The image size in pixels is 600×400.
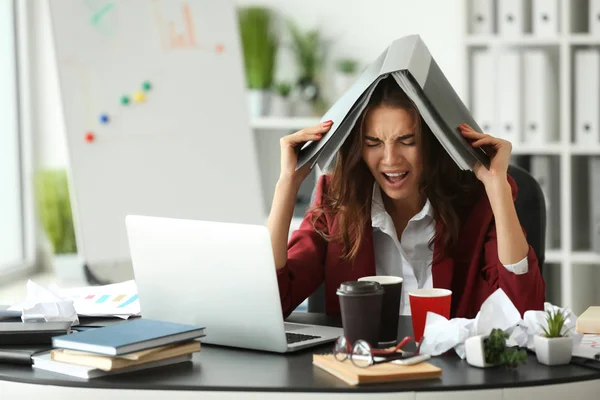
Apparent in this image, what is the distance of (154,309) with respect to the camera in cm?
145

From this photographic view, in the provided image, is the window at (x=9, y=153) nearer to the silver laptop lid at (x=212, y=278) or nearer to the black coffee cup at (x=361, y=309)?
the silver laptop lid at (x=212, y=278)

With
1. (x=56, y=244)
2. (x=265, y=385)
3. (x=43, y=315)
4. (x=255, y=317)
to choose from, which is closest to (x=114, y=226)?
(x=56, y=244)

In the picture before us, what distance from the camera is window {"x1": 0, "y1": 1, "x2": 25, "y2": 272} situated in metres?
4.31

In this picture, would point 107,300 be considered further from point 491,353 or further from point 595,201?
point 595,201

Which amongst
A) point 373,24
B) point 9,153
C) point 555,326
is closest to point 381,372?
point 555,326

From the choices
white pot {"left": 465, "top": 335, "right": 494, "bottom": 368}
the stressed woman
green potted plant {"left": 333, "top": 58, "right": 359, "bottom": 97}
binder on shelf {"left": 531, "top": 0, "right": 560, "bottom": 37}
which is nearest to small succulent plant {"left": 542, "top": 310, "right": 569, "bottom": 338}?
white pot {"left": 465, "top": 335, "right": 494, "bottom": 368}

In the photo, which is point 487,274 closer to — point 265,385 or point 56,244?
point 265,385

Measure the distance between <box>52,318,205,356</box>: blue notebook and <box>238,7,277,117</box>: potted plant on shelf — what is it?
2.69 metres

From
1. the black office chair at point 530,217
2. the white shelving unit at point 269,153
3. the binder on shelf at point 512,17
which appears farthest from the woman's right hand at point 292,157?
the white shelving unit at point 269,153

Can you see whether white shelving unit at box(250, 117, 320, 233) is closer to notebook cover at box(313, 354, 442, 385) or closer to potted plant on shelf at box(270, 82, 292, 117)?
potted plant on shelf at box(270, 82, 292, 117)

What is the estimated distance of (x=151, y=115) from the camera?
3.33 m

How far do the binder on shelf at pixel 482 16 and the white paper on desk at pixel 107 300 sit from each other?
2030 millimetres

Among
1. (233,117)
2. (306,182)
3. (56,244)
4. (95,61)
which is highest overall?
(95,61)

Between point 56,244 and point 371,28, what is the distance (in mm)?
1740
